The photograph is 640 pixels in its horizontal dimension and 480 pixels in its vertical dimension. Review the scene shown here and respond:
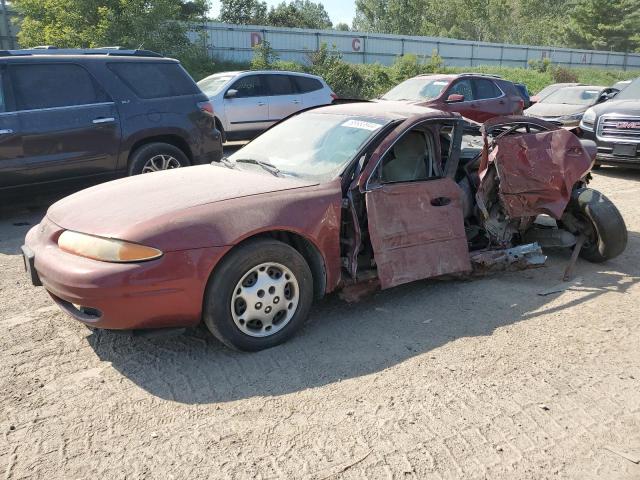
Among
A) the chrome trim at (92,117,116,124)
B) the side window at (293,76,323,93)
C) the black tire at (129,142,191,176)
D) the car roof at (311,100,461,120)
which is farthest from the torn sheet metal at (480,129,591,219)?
the side window at (293,76,323,93)

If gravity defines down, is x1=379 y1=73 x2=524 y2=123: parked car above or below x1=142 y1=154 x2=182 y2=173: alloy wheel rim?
above

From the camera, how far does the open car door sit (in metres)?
4.02

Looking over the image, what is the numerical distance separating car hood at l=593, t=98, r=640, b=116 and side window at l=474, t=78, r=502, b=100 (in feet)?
8.28

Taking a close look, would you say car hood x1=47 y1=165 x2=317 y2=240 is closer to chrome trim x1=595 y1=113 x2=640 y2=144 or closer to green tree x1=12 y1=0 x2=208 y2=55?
chrome trim x1=595 y1=113 x2=640 y2=144

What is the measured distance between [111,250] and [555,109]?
513 inches

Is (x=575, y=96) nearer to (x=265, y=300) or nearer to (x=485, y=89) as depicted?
(x=485, y=89)

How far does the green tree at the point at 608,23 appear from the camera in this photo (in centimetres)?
5419

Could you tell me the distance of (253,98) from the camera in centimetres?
1219

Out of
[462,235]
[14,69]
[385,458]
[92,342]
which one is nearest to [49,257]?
[92,342]

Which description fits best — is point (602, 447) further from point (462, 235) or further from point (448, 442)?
point (462, 235)

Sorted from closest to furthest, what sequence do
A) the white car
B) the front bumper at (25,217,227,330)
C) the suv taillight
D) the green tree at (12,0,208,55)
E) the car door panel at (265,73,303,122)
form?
the front bumper at (25,217,227,330), the suv taillight, the white car, the car door panel at (265,73,303,122), the green tree at (12,0,208,55)

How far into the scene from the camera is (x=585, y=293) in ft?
15.3

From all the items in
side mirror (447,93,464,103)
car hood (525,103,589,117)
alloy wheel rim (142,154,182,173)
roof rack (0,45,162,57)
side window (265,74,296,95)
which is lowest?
alloy wheel rim (142,154,182,173)

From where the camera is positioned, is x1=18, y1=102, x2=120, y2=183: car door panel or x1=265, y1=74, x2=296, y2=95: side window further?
x1=265, y1=74, x2=296, y2=95: side window
